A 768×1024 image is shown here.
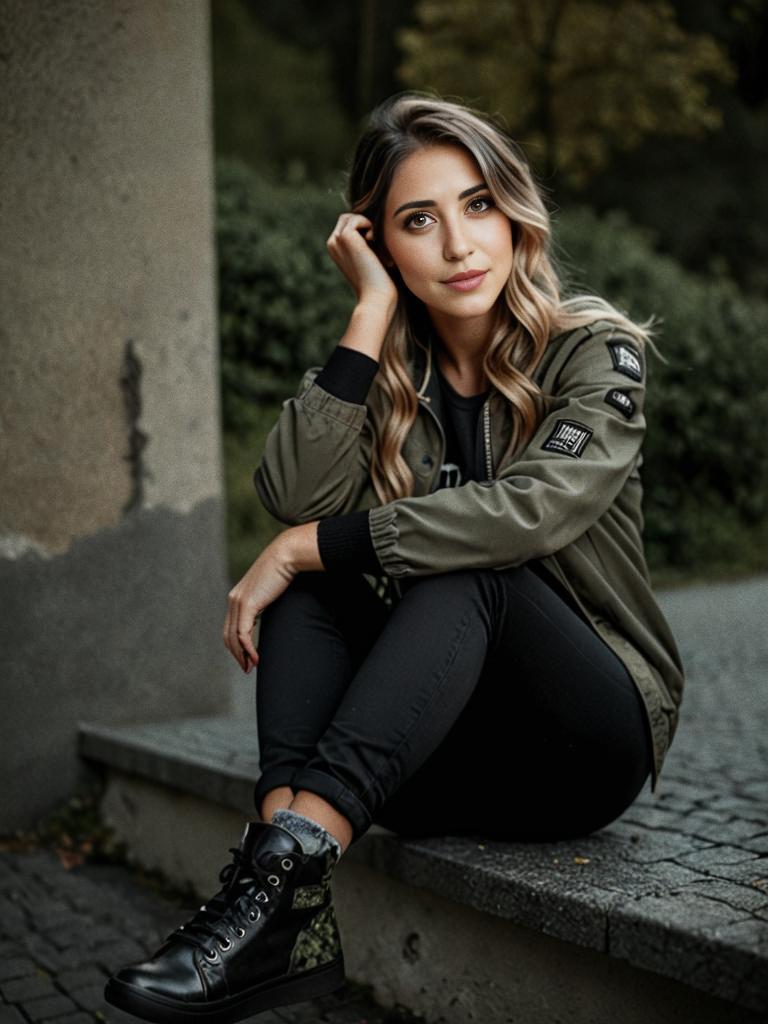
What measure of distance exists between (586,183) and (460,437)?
13476 mm

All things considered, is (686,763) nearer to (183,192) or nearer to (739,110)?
(183,192)

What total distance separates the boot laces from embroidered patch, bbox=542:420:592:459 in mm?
942

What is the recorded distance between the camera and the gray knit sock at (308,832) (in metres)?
2.12

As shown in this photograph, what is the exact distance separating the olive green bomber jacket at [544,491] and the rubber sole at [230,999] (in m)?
0.74

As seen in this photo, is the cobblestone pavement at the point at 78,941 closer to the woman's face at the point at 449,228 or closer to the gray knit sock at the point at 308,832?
the gray knit sock at the point at 308,832

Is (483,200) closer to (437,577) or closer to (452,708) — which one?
(437,577)

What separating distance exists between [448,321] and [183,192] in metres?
1.59

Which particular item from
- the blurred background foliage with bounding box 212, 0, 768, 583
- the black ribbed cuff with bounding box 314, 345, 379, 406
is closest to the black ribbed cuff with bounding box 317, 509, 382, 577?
the black ribbed cuff with bounding box 314, 345, 379, 406

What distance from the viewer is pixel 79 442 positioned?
151 inches

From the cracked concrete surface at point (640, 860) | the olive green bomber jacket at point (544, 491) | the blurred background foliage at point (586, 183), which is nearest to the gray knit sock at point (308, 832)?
the cracked concrete surface at point (640, 860)

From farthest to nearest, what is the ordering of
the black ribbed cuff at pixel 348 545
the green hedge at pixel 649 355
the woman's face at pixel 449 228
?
the green hedge at pixel 649 355 < the woman's face at pixel 449 228 < the black ribbed cuff at pixel 348 545

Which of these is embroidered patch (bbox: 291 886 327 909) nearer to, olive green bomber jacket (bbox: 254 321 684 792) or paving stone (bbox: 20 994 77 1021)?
olive green bomber jacket (bbox: 254 321 684 792)

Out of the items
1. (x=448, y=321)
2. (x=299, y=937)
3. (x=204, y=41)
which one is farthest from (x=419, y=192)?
(x=204, y=41)

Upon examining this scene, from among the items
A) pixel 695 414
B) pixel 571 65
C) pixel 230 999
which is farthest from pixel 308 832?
pixel 571 65
